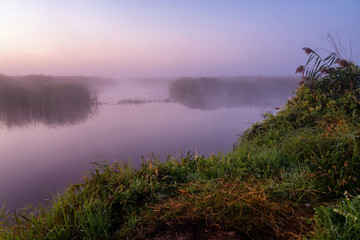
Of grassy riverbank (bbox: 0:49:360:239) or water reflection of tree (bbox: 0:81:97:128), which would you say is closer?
grassy riverbank (bbox: 0:49:360:239)

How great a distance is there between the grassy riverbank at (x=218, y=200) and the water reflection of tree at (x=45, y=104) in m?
7.92

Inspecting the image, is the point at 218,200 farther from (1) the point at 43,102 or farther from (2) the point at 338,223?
(1) the point at 43,102

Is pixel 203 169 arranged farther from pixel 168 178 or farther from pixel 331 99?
pixel 331 99

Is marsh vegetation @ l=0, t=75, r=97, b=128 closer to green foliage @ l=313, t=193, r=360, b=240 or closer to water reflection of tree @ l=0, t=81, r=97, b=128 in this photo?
water reflection of tree @ l=0, t=81, r=97, b=128

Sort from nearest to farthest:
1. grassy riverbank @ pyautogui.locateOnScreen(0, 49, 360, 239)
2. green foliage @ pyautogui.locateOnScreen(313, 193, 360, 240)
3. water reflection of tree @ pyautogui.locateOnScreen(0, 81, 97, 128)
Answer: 1. green foliage @ pyautogui.locateOnScreen(313, 193, 360, 240)
2. grassy riverbank @ pyautogui.locateOnScreen(0, 49, 360, 239)
3. water reflection of tree @ pyautogui.locateOnScreen(0, 81, 97, 128)

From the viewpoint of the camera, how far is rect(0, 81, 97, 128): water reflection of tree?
32.5ft

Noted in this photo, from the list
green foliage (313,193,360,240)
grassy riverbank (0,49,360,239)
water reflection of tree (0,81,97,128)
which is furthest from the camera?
water reflection of tree (0,81,97,128)

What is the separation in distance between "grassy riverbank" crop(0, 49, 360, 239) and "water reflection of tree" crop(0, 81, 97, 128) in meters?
7.92

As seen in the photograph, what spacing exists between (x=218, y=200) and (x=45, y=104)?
12.0 meters

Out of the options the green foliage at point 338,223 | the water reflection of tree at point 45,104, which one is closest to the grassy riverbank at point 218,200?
the green foliage at point 338,223

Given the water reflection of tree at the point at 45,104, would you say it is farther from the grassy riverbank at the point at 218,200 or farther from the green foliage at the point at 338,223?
the green foliage at the point at 338,223

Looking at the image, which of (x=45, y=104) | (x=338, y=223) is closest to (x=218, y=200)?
(x=338, y=223)

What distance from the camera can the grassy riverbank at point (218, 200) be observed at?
1.66 m

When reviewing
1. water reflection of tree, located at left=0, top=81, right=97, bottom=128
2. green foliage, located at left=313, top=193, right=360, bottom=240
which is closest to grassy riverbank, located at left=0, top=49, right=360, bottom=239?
green foliage, located at left=313, top=193, right=360, bottom=240
